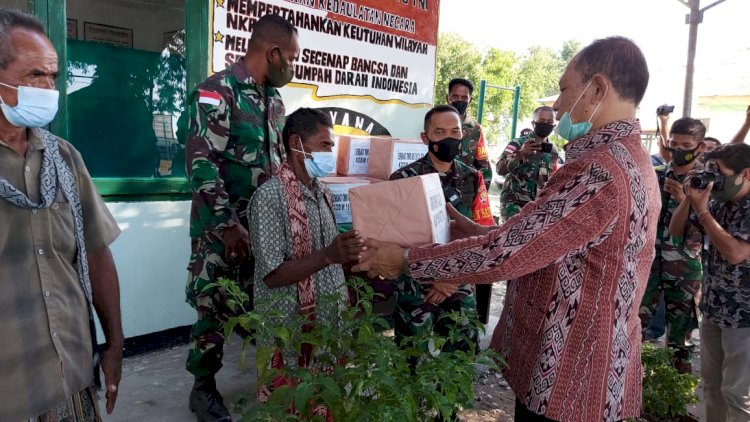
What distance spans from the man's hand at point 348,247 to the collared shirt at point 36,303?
0.83 meters

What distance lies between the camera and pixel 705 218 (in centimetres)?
306

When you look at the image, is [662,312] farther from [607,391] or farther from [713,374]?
[607,391]

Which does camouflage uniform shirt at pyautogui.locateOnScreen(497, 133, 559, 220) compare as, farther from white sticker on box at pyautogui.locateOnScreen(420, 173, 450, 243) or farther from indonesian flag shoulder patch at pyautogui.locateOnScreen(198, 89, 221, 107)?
indonesian flag shoulder patch at pyautogui.locateOnScreen(198, 89, 221, 107)

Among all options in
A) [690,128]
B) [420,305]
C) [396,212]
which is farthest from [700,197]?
[396,212]

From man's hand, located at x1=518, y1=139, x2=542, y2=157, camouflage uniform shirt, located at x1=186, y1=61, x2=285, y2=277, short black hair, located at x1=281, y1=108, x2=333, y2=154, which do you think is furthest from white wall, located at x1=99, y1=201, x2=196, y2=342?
man's hand, located at x1=518, y1=139, x2=542, y2=157

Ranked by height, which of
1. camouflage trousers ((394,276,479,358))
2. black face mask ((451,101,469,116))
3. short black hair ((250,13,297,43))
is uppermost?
short black hair ((250,13,297,43))

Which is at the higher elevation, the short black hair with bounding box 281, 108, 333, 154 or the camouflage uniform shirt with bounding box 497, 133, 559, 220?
the short black hair with bounding box 281, 108, 333, 154

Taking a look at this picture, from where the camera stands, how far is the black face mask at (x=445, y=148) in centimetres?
327

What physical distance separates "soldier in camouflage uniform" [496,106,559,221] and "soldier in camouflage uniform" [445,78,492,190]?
27 cm

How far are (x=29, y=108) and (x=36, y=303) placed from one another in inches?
21.2

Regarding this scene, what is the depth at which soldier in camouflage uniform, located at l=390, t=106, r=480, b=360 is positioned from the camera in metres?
3.14

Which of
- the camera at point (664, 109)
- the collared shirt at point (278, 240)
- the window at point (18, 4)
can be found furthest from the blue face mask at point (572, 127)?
the camera at point (664, 109)

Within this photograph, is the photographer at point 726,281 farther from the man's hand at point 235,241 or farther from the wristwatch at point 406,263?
the man's hand at point 235,241

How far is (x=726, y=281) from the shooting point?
3121mm
